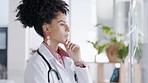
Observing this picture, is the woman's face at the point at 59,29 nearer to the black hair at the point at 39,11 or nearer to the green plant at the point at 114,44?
the black hair at the point at 39,11

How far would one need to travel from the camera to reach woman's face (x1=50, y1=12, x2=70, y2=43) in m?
1.37

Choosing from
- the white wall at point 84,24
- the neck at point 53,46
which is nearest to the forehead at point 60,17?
the neck at point 53,46

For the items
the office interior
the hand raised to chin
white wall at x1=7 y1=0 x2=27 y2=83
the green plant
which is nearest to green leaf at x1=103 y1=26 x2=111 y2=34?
the green plant

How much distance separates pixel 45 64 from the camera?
4.39ft

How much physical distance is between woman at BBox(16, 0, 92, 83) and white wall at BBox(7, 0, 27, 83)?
1.76m

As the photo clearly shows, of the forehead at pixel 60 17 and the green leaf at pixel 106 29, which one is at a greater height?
the forehead at pixel 60 17

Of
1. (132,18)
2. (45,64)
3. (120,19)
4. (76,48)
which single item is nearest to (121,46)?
Answer: (120,19)

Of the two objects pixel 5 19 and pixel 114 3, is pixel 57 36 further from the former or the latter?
pixel 5 19

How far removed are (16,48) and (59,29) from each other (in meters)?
1.93

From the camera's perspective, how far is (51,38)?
1392 mm

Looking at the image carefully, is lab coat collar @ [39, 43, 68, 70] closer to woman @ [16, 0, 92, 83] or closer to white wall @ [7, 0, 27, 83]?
woman @ [16, 0, 92, 83]

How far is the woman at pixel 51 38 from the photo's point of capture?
134 cm

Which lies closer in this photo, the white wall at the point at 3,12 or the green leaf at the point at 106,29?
the green leaf at the point at 106,29

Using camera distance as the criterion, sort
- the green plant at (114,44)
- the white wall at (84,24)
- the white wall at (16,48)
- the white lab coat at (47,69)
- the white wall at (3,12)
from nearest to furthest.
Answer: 1. the white lab coat at (47,69)
2. the green plant at (114,44)
3. the white wall at (16,48)
4. the white wall at (84,24)
5. the white wall at (3,12)
